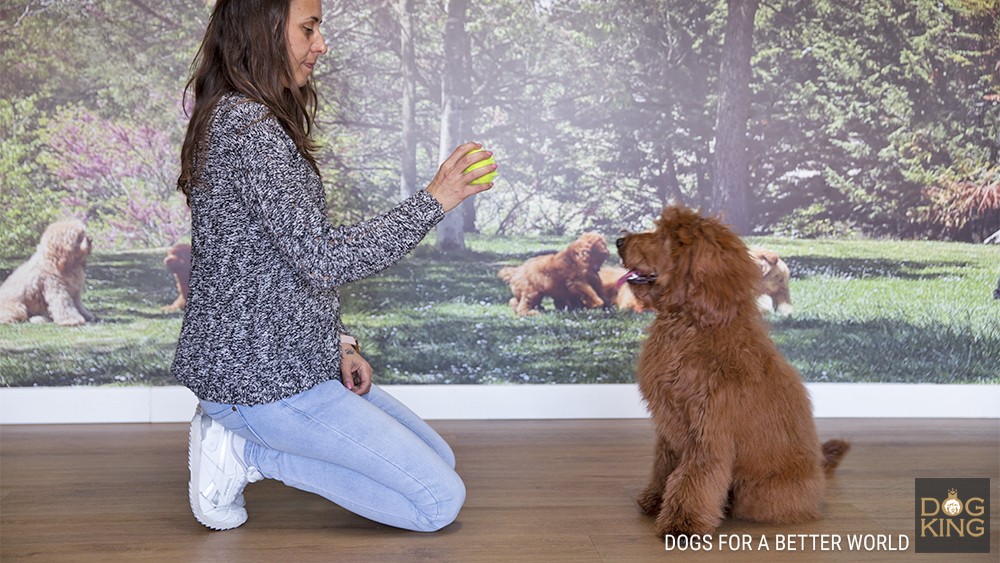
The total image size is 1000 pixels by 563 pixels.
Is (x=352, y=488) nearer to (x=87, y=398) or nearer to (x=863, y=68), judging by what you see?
(x=87, y=398)

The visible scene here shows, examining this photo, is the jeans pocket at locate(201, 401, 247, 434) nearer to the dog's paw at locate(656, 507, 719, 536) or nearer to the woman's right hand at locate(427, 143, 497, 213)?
the woman's right hand at locate(427, 143, 497, 213)

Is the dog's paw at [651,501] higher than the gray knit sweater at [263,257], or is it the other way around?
the gray knit sweater at [263,257]

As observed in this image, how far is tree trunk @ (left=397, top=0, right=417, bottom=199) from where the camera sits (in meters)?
3.71

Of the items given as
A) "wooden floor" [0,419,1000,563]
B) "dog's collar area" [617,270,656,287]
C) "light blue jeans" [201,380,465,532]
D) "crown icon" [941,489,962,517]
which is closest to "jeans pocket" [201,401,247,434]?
"light blue jeans" [201,380,465,532]

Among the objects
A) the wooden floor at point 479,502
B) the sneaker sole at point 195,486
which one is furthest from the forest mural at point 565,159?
the sneaker sole at point 195,486

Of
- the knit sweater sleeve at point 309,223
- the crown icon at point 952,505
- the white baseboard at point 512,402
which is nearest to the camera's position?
the knit sweater sleeve at point 309,223

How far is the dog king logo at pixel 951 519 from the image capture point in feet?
7.63

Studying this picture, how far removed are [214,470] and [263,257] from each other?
0.55m

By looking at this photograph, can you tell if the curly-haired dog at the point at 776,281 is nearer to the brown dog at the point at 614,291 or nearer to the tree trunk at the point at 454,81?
the brown dog at the point at 614,291

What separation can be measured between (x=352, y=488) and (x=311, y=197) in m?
0.71

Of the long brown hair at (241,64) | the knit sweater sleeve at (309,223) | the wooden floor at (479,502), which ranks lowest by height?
the wooden floor at (479,502)

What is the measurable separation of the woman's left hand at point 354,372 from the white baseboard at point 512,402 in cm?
110

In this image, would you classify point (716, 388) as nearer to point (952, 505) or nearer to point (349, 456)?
point (952, 505)

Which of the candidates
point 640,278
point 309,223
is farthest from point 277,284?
point 640,278
